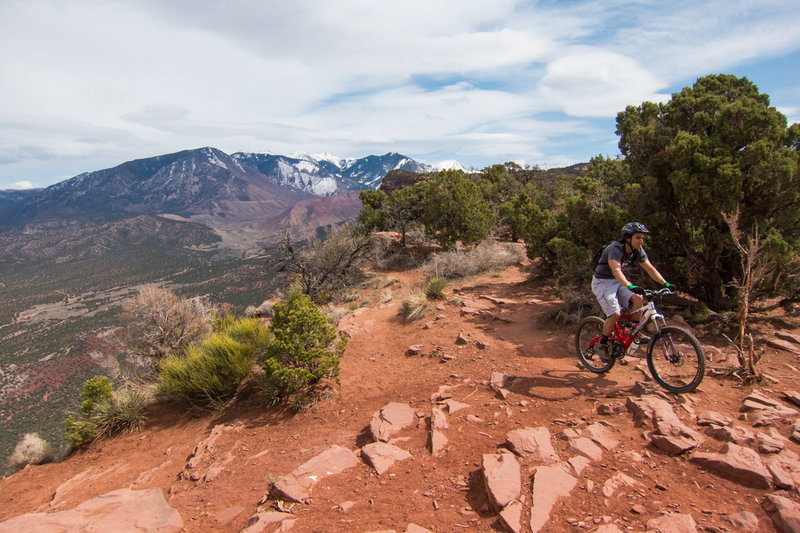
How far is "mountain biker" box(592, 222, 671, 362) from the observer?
14.0 feet

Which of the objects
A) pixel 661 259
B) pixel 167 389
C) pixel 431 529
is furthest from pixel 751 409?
→ pixel 167 389

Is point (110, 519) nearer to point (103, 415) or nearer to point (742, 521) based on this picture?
point (103, 415)

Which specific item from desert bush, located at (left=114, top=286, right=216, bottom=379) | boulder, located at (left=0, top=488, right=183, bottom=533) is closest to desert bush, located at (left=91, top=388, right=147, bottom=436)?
boulder, located at (left=0, top=488, right=183, bottom=533)

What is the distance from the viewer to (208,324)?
505 inches

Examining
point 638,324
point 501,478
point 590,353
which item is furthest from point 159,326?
point 638,324

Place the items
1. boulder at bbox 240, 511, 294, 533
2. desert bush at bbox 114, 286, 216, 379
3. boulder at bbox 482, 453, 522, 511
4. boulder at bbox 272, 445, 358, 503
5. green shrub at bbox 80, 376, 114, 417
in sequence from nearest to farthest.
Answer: boulder at bbox 482, 453, 522, 511 < boulder at bbox 240, 511, 294, 533 < boulder at bbox 272, 445, 358, 503 < green shrub at bbox 80, 376, 114, 417 < desert bush at bbox 114, 286, 216, 379

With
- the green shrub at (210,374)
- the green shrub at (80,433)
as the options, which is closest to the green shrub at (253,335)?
the green shrub at (210,374)

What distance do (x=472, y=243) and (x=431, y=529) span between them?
15600 millimetres

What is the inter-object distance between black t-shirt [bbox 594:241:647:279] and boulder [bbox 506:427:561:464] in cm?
219

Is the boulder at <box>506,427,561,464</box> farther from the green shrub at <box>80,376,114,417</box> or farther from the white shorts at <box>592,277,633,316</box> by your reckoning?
the green shrub at <box>80,376,114,417</box>

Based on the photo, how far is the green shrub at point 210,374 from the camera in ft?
20.6

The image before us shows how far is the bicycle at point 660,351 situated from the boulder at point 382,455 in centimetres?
300

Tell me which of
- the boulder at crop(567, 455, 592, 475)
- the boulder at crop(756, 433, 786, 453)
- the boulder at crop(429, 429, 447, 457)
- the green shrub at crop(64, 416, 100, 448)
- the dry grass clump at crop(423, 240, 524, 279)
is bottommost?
the green shrub at crop(64, 416, 100, 448)

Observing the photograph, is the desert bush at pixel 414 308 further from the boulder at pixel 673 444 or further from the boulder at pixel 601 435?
the boulder at pixel 673 444
